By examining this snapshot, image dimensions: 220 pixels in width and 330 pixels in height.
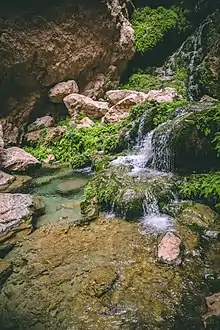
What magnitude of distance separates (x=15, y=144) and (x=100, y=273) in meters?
6.47

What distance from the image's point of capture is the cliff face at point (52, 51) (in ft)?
31.3

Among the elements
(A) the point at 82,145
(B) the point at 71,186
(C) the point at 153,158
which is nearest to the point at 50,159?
(A) the point at 82,145

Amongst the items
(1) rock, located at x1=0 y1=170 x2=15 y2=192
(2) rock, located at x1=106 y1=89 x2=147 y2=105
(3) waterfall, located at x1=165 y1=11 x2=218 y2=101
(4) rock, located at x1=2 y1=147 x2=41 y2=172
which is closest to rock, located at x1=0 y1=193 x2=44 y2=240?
(1) rock, located at x1=0 y1=170 x2=15 y2=192

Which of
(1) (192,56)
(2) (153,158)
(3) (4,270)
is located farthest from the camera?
(1) (192,56)

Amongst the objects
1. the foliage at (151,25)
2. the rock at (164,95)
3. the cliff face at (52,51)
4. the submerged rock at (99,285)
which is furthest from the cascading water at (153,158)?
the foliage at (151,25)

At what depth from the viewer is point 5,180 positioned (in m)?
7.66

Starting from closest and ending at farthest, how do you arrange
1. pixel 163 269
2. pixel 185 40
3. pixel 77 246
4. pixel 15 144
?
pixel 163 269 → pixel 77 246 → pixel 15 144 → pixel 185 40

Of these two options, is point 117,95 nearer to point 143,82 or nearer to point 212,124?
point 143,82

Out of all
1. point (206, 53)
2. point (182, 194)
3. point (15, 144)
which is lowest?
point (182, 194)

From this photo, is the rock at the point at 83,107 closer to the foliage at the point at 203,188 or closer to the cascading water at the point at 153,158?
the cascading water at the point at 153,158

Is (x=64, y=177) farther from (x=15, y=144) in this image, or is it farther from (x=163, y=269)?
(x=163, y=269)

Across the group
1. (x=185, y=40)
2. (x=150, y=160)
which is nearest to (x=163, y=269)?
(x=150, y=160)

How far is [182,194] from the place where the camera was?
5.93 m

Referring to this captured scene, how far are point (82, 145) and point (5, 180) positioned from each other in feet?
7.77
